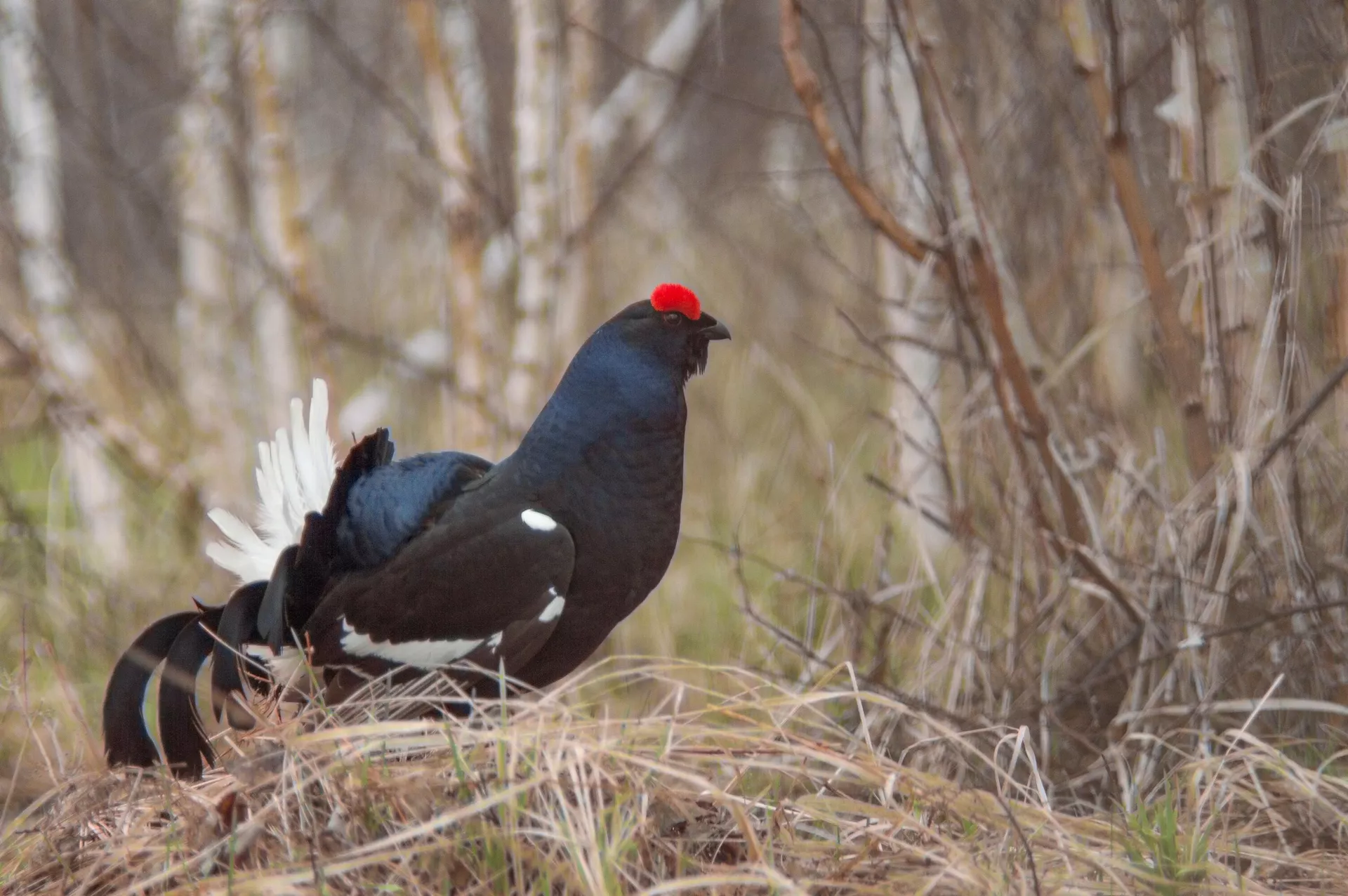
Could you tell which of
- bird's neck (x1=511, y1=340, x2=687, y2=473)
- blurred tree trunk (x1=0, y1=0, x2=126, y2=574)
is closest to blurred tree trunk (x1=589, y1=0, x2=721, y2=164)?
bird's neck (x1=511, y1=340, x2=687, y2=473)

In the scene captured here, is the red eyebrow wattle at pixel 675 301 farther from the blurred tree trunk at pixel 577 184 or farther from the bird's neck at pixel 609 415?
the blurred tree trunk at pixel 577 184

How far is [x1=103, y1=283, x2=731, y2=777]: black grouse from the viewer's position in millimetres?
2295

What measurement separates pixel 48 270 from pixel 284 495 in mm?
2422

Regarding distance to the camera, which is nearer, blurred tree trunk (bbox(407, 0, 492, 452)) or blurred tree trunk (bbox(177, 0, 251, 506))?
blurred tree trunk (bbox(407, 0, 492, 452))

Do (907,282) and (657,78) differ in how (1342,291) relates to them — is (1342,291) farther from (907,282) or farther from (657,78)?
(657,78)

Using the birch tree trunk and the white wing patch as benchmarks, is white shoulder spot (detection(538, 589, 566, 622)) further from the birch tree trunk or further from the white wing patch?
the birch tree trunk

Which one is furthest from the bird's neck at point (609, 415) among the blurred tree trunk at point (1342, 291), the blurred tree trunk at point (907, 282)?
the blurred tree trunk at point (1342, 291)

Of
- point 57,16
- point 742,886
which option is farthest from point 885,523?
point 57,16

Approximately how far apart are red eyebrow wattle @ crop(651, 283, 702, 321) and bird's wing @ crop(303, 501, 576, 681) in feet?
1.55

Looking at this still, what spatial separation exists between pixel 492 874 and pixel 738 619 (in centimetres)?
225

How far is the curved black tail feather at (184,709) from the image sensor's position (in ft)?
6.70

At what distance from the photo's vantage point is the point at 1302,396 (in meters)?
2.51

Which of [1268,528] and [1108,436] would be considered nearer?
[1268,528]

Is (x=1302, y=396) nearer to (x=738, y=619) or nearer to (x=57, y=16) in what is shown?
(x=738, y=619)
